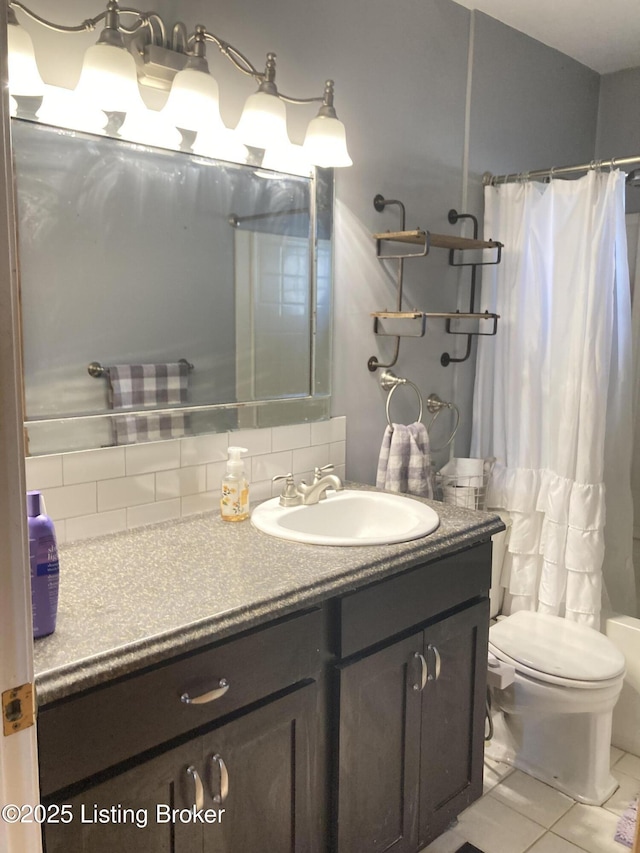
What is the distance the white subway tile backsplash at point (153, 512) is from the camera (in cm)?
161

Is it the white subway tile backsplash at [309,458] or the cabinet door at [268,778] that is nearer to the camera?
the cabinet door at [268,778]

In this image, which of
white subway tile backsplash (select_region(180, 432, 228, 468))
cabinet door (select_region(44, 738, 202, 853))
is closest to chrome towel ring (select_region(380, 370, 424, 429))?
white subway tile backsplash (select_region(180, 432, 228, 468))

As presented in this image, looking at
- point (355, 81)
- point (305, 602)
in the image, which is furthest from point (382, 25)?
point (305, 602)

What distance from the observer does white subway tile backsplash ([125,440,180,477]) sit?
5.24 ft

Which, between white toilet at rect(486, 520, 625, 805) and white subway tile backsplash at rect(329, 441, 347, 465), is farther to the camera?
white subway tile backsplash at rect(329, 441, 347, 465)

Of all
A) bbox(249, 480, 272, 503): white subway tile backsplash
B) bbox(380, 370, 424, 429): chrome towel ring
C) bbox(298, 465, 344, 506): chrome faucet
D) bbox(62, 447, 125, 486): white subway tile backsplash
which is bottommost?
bbox(249, 480, 272, 503): white subway tile backsplash

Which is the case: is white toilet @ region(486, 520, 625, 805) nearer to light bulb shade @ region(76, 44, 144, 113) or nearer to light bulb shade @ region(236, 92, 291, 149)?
light bulb shade @ region(236, 92, 291, 149)

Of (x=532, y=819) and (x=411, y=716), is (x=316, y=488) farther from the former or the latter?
(x=532, y=819)

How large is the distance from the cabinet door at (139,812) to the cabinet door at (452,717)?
649 millimetres

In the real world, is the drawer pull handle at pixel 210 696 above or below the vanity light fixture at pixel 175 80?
below

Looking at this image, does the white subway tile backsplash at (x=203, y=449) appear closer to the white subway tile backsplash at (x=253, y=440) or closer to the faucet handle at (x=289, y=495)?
the white subway tile backsplash at (x=253, y=440)

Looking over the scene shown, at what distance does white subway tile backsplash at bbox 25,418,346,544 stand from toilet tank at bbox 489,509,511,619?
2.59ft

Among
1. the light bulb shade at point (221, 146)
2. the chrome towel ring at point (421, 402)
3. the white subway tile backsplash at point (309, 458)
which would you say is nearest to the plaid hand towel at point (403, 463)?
the chrome towel ring at point (421, 402)

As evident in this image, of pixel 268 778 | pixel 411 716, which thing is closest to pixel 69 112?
pixel 268 778
